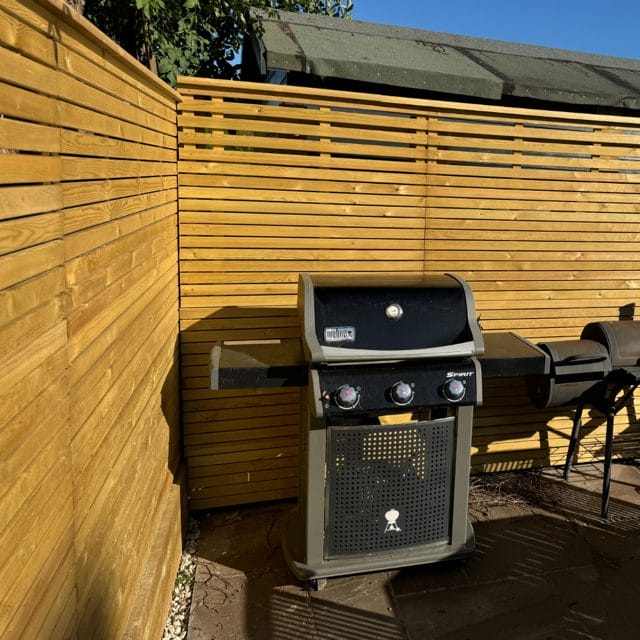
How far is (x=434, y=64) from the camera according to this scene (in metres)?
4.73

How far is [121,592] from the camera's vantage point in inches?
85.4

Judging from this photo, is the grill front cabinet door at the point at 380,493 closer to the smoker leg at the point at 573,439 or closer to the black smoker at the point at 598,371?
the black smoker at the point at 598,371

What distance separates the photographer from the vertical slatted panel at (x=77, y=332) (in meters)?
1.21

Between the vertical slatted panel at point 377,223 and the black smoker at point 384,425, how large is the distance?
75cm

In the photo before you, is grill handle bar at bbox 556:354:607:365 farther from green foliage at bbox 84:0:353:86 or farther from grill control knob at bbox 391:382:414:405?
green foliage at bbox 84:0:353:86

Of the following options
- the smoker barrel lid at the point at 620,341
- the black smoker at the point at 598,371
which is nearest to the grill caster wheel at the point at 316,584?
the black smoker at the point at 598,371

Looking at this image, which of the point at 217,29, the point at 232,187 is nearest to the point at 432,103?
the point at 232,187

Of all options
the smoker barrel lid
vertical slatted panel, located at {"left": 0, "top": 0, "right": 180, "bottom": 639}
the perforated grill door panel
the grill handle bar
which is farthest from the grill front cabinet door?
the smoker barrel lid

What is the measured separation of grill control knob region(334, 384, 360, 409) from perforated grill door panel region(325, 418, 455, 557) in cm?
25

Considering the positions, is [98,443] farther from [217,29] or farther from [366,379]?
[217,29]

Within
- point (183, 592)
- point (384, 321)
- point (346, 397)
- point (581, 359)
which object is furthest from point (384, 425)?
point (581, 359)

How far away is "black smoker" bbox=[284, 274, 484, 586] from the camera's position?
2.65m

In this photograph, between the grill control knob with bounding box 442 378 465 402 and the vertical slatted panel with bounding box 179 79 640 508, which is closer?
the grill control knob with bounding box 442 378 465 402

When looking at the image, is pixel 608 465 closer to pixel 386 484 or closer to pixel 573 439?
pixel 573 439
